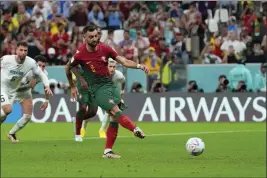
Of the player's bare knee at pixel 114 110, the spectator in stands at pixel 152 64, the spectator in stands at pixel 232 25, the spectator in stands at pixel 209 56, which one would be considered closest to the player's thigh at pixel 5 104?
the player's bare knee at pixel 114 110

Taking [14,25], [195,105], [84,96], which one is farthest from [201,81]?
[84,96]

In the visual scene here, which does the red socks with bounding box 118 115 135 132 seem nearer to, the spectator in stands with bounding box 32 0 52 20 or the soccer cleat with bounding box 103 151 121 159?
the soccer cleat with bounding box 103 151 121 159

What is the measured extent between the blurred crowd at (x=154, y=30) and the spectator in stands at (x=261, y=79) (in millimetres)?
483

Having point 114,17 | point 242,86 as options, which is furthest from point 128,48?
point 242,86

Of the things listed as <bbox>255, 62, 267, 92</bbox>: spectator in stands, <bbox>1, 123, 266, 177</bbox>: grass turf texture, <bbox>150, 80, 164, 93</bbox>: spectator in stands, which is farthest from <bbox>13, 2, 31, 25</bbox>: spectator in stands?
<bbox>1, 123, 266, 177</bbox>: grass turf texture

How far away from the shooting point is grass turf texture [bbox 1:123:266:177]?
12.5m

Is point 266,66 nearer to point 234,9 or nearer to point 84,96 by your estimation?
point 234,9

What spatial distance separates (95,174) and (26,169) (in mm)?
1444

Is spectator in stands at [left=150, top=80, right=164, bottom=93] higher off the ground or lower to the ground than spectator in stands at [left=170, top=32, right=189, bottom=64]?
lower

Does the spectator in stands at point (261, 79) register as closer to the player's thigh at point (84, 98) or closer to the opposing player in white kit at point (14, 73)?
the player's thigh at point (84, 98)

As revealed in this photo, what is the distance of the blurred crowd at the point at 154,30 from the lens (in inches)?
1169

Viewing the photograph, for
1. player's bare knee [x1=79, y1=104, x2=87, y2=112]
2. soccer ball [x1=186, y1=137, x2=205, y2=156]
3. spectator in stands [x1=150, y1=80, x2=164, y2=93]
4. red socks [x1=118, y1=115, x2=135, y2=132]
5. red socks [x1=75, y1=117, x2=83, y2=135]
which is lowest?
spectator in stands [x1=150, y1=80, x2=164, y2=93]

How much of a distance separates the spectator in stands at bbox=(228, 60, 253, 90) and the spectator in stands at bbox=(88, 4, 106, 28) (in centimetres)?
605

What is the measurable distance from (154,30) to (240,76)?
4.33 meters
